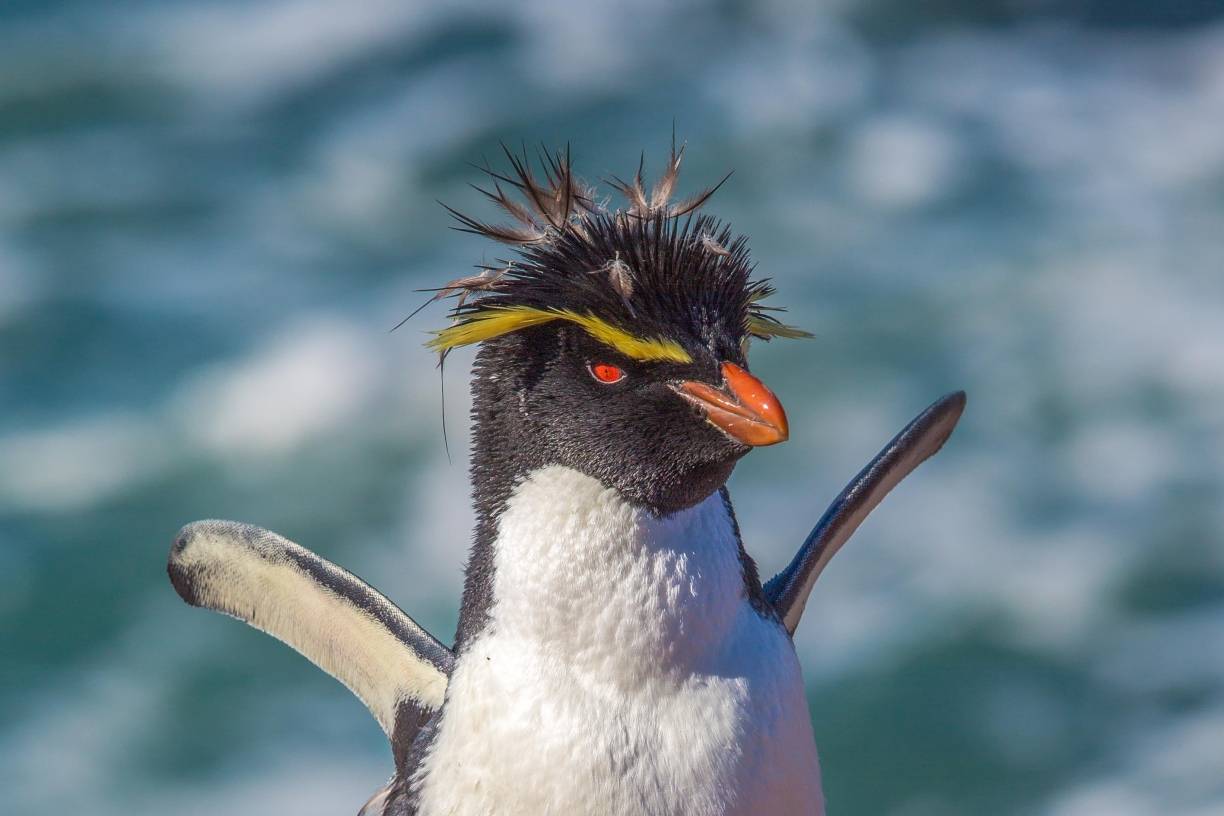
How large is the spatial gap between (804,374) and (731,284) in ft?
12.4

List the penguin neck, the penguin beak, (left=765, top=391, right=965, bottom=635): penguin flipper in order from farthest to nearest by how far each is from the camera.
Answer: (left=765, top=391, right=965, bottom=635): penguin flipper < the penguin neck < the penguin beak

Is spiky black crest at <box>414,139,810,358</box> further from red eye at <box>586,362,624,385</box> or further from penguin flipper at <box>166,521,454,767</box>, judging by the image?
penguin flipper at <box>166,521,454,767</box>

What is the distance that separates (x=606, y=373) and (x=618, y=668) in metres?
0.29

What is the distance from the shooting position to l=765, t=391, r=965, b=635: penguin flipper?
1.88 meters

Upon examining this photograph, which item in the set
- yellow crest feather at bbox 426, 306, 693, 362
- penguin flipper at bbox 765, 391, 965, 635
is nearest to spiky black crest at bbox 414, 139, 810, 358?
yellow crest feather at bbox 426, 306, 693, 362

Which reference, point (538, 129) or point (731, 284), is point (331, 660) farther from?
point (538, 129)

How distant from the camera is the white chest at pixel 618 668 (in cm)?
A: 149

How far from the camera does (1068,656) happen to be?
15.1 ft

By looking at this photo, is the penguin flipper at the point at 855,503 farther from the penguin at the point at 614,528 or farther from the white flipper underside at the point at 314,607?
the white flipper underside at the point at 314,607

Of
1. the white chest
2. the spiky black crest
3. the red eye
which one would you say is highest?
the spiky black crest

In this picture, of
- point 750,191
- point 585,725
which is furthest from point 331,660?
point 750,191

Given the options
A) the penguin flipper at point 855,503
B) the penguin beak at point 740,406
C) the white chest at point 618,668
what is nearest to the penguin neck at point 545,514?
the white chest at point 618,668

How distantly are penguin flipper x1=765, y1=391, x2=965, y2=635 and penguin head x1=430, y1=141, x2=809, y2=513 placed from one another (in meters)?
→ 0.41

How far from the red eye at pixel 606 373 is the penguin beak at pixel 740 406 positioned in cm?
6
